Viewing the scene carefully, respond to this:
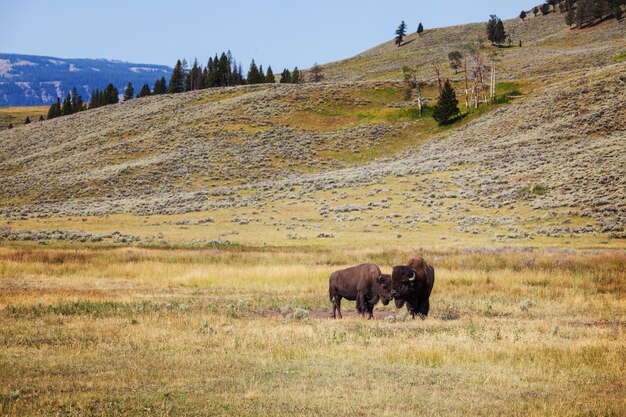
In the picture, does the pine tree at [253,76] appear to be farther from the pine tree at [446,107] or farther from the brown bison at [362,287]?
the brown bison at [362,287]

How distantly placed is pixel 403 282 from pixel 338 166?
66.1 m

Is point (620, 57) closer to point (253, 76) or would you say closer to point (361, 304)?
point (253, 76)

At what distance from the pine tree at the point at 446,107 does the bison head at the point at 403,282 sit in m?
76.7

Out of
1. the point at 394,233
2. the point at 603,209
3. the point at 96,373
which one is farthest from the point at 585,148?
the point at 96,373

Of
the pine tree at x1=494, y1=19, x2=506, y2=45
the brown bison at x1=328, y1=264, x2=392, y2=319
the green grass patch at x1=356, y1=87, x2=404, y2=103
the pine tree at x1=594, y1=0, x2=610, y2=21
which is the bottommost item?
the brown bison at x1=328, y1=264, x2=392, y2=319

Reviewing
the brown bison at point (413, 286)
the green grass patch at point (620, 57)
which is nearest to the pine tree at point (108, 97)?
the green grass patch at point (620, 57)

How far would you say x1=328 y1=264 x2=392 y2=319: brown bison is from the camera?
16.8 m

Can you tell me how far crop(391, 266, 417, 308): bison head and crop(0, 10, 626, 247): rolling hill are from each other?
22661 millimetres

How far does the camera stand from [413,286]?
16391 millimetres

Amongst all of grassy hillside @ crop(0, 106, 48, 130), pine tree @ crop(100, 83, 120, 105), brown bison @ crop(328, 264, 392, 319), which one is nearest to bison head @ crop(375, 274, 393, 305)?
brown bison @ crop(328, 264, 392, 319)

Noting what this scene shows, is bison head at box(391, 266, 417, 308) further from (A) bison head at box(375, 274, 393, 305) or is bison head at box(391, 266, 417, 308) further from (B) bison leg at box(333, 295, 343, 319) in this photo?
(B) bison leg at box(333, 295, 343, 319)

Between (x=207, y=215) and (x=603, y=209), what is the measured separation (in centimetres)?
3492

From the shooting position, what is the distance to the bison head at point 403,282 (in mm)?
16172

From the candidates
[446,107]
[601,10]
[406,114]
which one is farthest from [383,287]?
[601,10]
